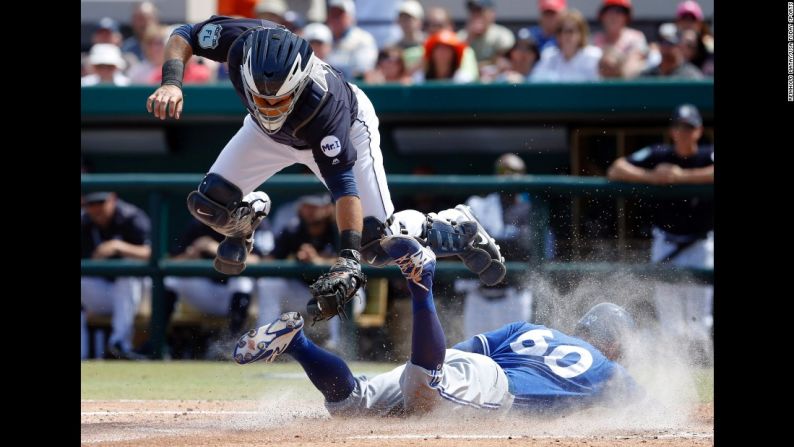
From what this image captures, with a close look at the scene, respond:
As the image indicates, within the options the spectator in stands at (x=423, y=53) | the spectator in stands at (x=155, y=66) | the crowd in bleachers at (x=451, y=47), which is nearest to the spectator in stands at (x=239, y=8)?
the crowd in bleachers at (x=451, y=47)

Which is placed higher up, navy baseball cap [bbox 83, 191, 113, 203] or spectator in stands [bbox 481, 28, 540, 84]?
spectator in stands [bbox 481, 28, 540, 84]

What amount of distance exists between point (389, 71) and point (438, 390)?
16.4 ft

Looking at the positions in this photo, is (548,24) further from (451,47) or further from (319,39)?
(319,39)

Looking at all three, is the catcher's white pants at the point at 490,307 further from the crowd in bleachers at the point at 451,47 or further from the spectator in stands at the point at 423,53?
the spectator in stands at the point at 423,53

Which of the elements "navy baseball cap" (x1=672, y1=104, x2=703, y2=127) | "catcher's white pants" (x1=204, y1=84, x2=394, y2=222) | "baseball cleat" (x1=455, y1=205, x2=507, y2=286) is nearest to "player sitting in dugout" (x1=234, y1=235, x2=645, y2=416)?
"catcher's white pants" (x1=204, y1=84, x2=394, y2=222)

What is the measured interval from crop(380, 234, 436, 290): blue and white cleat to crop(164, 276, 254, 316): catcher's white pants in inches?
152

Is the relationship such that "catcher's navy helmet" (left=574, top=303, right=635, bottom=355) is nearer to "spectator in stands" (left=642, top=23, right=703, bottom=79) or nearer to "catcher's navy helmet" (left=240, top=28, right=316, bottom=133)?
"catcher's navy helmet" (left=240, top=28, right=316, bottom=133)

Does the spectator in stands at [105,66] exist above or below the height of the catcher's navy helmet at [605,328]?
above

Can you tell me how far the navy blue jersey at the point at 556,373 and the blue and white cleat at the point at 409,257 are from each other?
49 cm

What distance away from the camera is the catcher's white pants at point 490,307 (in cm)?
859

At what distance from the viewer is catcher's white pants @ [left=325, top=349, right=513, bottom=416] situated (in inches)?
207

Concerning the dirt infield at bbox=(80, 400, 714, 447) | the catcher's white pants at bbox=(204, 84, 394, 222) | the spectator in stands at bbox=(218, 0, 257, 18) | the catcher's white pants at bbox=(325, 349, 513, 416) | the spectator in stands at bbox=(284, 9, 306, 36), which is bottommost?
the dirt infield at bbox=(80, 400, 714, 447)

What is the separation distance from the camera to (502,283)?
8586mm
